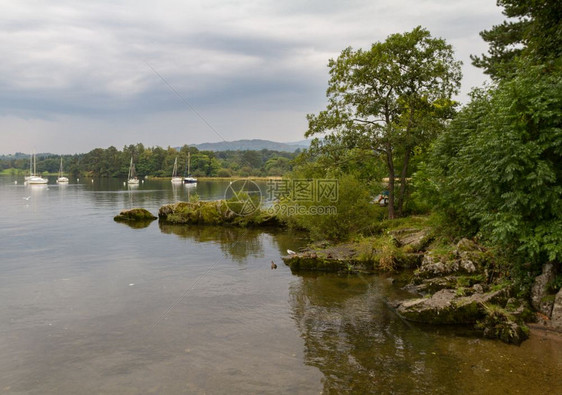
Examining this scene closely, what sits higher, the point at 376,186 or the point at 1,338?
the point at 376,186

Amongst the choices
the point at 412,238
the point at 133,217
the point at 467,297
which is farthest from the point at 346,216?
the point at 133,217

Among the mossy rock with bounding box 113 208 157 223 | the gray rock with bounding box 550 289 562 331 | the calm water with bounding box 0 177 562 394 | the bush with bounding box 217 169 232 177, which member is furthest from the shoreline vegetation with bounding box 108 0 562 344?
the bush with bounding box 217 169 232 177

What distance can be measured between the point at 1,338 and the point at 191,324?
6854 mm

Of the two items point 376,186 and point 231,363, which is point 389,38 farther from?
point 231,363

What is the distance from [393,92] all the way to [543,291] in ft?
68.5

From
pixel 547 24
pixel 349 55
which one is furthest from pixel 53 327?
pixel 349 55

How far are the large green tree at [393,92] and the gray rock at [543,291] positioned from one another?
16.8 meters

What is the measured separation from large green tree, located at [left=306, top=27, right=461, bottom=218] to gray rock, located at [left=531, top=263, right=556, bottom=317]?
55.2 ft

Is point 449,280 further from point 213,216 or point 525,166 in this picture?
point 213,216

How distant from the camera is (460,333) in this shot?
13383 mm

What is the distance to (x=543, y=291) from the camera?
13.5 metres

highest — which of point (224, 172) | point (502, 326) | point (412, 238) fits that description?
point (224, 172)

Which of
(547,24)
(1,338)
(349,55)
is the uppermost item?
(349,55)

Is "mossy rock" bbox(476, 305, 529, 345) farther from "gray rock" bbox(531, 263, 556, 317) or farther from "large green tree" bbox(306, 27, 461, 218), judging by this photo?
"large green tree" bbox(306, 27, 461, 218)
